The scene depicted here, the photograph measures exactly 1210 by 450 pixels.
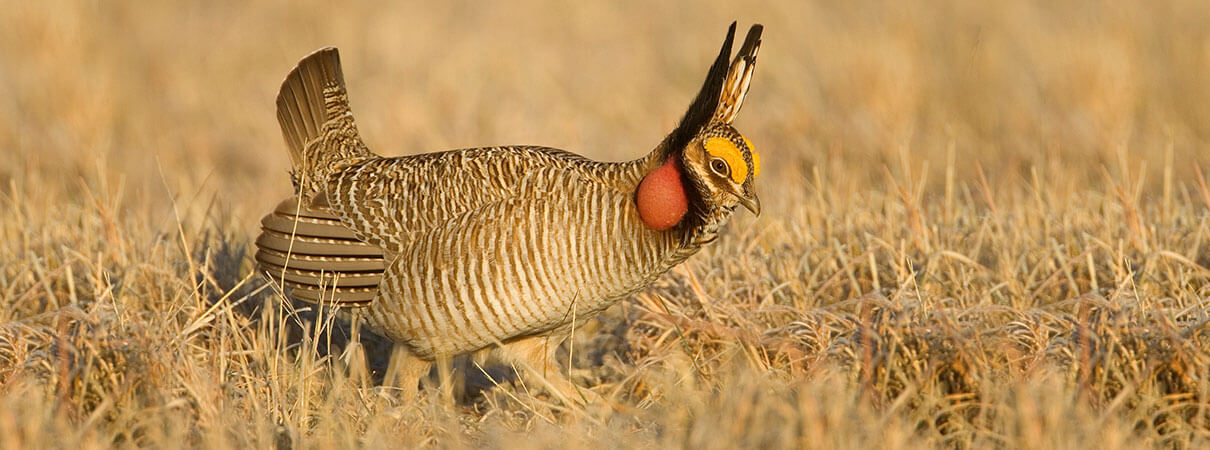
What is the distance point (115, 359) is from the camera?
11.4 ft

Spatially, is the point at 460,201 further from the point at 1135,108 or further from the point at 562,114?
the point at 1135,108

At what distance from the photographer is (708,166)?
3656 mm

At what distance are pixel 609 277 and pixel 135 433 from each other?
141cm

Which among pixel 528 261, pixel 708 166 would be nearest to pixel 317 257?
pixel 528 261

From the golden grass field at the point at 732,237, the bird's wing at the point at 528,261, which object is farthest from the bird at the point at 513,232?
the golden grass field at the point at 732,237

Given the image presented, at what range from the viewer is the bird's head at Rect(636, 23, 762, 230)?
11.9ft

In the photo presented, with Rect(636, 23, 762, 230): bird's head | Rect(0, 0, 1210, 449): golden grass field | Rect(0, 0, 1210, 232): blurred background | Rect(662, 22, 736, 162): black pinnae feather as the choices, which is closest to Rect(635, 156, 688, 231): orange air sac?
Rect(636, 23, 762, 230): bird's head

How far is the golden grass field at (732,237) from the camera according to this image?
10.4 feet

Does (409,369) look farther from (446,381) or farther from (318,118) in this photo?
(318,118)

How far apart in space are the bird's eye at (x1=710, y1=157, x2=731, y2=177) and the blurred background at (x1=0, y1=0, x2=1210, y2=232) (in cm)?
244

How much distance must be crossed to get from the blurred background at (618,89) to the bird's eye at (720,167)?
2441 millimetres

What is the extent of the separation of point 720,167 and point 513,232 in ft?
2.12

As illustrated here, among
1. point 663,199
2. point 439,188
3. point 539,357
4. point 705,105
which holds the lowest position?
point 539,357

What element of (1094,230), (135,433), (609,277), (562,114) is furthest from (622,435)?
(562,114)
